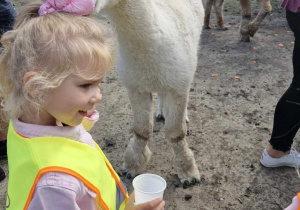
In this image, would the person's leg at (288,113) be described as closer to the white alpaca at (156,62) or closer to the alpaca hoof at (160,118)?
the white alpaca at (156,62)

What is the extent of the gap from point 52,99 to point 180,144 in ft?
5.16

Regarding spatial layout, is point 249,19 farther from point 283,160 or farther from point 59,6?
point 59,6

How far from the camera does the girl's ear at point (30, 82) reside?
103 cm

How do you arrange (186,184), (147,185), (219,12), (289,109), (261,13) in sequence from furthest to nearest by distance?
(219,12), (261,13), (186,184), (289,109), (147,185)

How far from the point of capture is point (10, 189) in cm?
113

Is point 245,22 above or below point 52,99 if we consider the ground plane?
below

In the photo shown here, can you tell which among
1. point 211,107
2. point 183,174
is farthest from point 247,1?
point 183,174

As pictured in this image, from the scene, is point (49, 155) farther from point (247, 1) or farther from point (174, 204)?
point (247, 1)

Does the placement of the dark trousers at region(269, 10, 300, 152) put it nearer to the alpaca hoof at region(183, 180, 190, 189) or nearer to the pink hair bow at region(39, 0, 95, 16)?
the alpaca hoof at region(183, 180, 190, 189)

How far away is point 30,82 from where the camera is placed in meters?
1.03

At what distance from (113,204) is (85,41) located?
618 millimetres

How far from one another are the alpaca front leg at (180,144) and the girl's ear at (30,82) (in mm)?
1346

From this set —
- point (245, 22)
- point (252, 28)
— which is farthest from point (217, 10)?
point (252, 28)

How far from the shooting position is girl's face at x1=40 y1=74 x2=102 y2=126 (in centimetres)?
107
